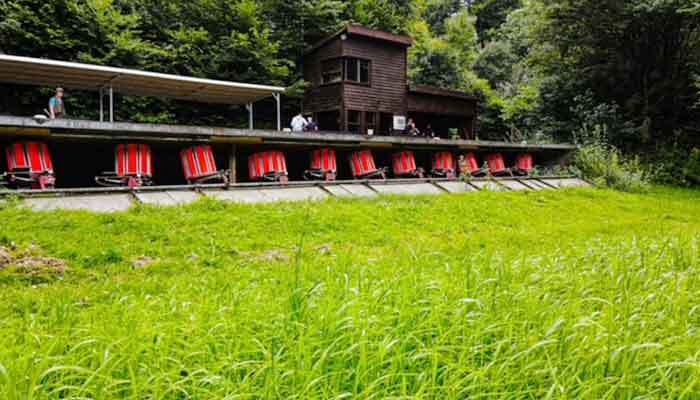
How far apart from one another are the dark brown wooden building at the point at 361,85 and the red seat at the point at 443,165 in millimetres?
6269

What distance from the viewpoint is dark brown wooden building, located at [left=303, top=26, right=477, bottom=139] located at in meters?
21.0

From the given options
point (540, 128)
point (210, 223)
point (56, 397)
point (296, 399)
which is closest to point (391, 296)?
point (296, 399)

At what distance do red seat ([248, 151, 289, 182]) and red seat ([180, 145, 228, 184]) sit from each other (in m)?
1.20

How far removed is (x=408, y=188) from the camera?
39.5 feet

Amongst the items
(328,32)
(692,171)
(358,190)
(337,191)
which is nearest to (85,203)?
(337,191)

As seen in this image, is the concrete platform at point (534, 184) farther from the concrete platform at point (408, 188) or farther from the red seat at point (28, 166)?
the red seat at point (28, 166)

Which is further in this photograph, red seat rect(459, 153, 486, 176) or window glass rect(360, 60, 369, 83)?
window glass rect(360, 60, 369, 83)

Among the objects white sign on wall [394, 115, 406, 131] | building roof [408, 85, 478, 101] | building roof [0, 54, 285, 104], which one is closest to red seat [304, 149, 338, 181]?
building roof [0, 54, 285, 104]

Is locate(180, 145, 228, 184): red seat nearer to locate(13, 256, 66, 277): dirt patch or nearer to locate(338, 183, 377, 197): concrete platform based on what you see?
locate(338, 183, 377, 197): concrete platform

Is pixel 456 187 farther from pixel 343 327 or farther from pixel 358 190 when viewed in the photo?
pixel 343 327

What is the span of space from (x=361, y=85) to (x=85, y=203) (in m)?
15.5

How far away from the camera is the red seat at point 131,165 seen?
373 inches

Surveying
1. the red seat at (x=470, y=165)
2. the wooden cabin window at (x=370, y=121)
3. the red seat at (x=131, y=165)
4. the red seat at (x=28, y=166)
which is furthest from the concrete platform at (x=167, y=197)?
the wooden cabin window at (x=370, y=121)

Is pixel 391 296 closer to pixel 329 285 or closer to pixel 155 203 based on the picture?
pixel 329 285
